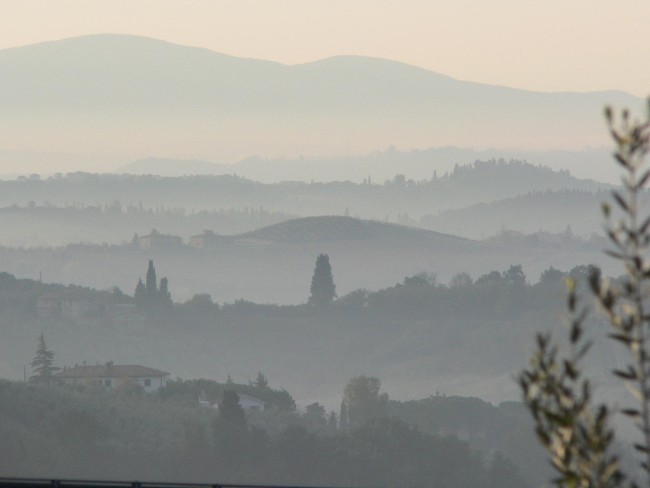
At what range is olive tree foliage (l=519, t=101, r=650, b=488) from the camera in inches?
688

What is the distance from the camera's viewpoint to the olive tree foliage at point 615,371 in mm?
17469

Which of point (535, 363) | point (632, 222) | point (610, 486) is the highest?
point (632, 222)

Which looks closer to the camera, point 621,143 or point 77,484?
point 621,143

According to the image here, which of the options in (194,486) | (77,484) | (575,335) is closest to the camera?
(575,335)

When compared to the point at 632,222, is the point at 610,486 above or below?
below

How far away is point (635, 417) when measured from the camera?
18.1m

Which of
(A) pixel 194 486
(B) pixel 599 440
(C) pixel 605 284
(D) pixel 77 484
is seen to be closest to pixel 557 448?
(B) pixel 599 440

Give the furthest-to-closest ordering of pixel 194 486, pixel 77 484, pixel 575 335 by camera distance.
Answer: pixel 77 484, pixel 194 486, pixel 575 335

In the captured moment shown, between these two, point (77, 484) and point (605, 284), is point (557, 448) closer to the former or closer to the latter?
point (605, 284)

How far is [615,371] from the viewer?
709 inches

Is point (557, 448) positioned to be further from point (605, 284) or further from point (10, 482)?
point (10, 482)

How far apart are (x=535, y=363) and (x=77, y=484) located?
25.5 meters

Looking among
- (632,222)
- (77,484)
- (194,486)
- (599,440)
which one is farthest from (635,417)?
(77,484)

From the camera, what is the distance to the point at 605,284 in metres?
17.9
